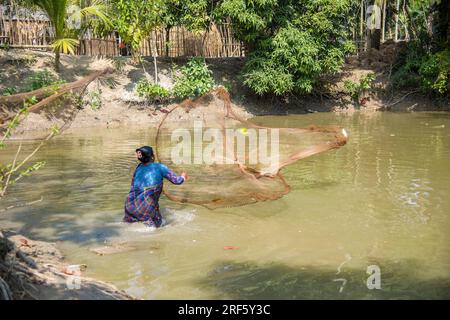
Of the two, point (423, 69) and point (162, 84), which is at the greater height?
point (423, 69)

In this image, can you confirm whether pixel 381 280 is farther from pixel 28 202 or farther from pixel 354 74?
pixel 354 74

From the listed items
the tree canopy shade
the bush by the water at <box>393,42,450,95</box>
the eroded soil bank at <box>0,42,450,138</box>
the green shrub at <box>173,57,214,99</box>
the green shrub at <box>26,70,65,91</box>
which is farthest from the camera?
the bush by the water at <box>393,42,450,95</box>

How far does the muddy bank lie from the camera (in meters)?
4.61

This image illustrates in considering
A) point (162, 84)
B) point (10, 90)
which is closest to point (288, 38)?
point (162, 84)

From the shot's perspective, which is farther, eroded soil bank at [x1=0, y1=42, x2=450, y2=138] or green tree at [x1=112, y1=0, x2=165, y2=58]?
green tree at [x1=112, y1=0, x2=165, y2=58]

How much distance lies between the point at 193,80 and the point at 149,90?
1.72 m

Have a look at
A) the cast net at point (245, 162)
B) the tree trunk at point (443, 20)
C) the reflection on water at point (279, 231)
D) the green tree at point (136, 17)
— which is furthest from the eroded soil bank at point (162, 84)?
the cast net at point (245, 162)

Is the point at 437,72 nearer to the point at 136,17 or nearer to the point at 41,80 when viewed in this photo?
the point at 136,17

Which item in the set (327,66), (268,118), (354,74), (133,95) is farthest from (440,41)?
(133,95)

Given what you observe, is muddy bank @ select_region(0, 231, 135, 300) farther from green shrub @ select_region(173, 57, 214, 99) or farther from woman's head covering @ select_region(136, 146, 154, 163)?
green shrub @ select_region(173, 57, 214, 99)

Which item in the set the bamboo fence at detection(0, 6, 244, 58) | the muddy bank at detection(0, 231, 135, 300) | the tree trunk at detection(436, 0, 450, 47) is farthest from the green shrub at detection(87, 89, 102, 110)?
the tree trunk at detection(436, 0, 450, 47)

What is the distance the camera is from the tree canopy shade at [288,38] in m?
18.7

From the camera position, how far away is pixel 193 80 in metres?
19.7

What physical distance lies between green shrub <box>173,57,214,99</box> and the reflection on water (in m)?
7.09
